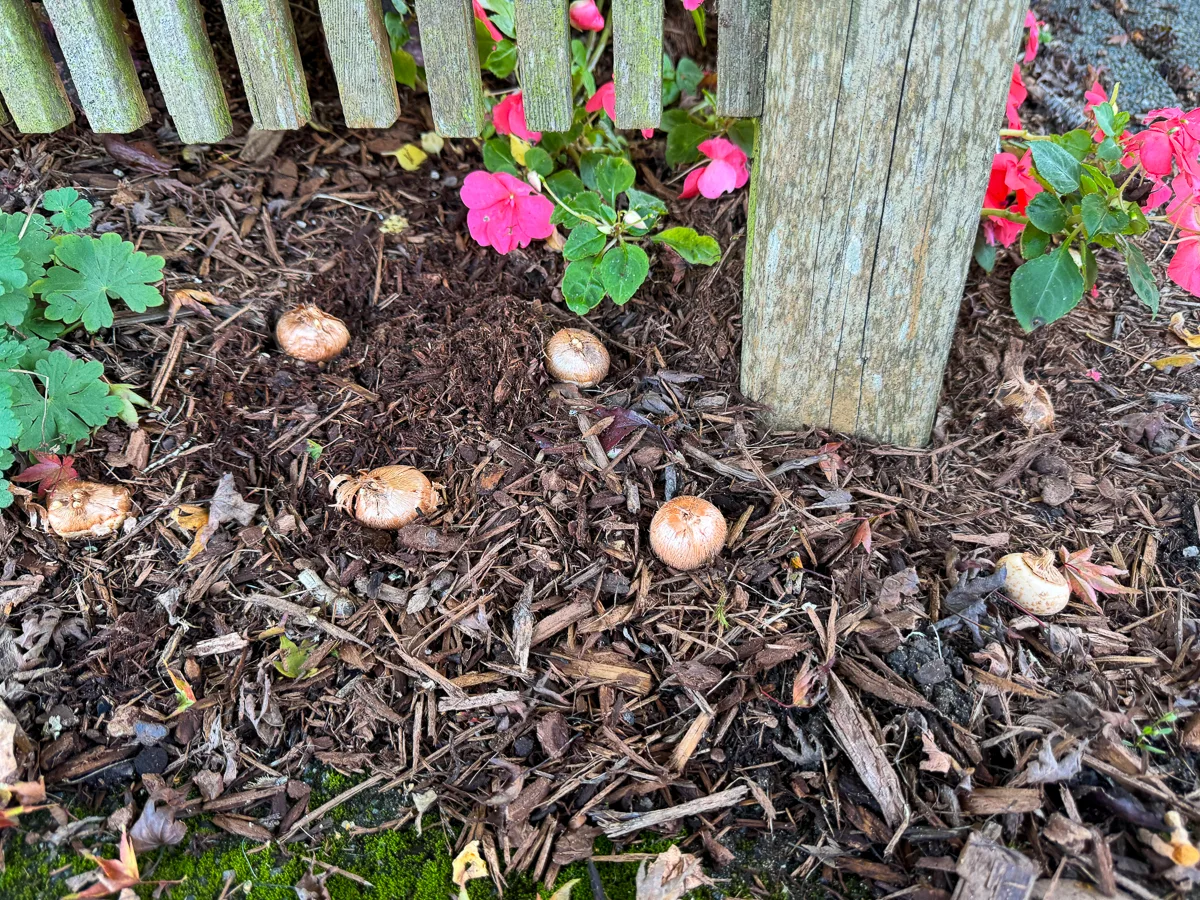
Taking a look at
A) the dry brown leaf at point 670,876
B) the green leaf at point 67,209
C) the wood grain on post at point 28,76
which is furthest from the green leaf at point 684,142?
the dry brown leaf at point 670,876

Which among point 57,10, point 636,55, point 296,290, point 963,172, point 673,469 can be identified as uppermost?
point 57,10

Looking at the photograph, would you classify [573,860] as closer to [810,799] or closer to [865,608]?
[810,799]

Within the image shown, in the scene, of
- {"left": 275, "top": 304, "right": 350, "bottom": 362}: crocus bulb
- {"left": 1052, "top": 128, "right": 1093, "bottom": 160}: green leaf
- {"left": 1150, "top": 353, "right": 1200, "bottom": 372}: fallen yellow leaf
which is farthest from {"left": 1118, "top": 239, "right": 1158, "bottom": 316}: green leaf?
{"left": 275, "top": 304, "right": 350, "bottom": 362}: crocus bulb

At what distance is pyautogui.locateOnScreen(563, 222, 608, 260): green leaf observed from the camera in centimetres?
230

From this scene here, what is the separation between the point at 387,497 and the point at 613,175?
3.74 ft

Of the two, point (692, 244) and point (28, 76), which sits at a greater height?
point (28, 76)

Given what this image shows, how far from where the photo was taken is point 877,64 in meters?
1.84

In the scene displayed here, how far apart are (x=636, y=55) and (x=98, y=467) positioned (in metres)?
1.81

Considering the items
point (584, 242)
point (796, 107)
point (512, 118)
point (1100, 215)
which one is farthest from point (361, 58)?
point (1100, 215)

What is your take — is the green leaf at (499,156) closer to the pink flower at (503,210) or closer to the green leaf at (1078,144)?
the pink flower at (503,210)

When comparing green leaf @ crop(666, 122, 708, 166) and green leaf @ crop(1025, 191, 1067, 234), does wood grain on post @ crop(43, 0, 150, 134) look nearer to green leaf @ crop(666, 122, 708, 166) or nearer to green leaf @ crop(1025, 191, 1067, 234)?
green leaf @ crop(666, 122, 708, 166)

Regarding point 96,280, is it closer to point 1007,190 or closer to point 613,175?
point 613,175

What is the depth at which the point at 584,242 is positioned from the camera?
231 centimetres

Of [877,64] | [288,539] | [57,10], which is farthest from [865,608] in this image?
[57,10]
